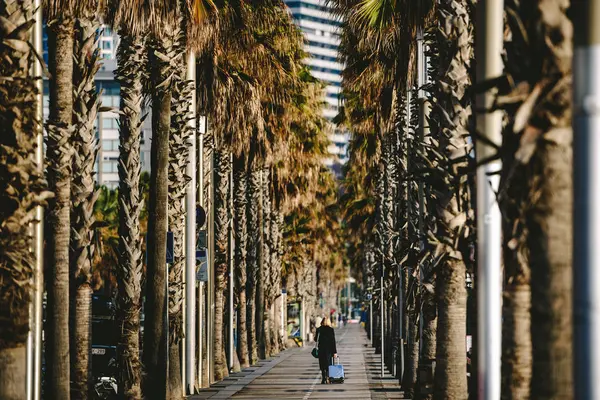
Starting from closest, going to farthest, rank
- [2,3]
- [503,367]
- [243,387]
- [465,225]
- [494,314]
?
[503,367]
[494,314]
[2,3]
[465,225]
[243,387]

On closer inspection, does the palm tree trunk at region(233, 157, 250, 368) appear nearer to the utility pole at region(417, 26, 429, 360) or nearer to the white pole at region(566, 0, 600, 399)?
the utility pole at region(417, 26, 429, 360)

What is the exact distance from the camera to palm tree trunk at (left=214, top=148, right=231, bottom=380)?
36250 millimetres

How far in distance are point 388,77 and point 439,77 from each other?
16358 mm

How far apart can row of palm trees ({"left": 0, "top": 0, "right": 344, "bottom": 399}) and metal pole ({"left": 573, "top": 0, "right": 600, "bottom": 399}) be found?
22.7 ft

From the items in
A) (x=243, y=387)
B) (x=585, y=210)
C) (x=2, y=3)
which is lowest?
(x=243, y=387)

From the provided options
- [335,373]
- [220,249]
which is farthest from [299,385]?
[220,249]

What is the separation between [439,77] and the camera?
18000 mm

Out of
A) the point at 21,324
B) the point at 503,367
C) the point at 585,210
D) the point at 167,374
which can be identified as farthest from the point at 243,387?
the point at 585,210

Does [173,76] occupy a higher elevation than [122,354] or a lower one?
higher

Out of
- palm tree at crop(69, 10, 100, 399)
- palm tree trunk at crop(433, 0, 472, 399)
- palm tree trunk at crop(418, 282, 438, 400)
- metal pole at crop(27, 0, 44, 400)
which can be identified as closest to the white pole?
metal pole at crop(27, 0, 44, 400)

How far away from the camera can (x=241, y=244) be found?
4403cm

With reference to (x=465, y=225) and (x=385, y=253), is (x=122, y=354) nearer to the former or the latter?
(x=465, y=225)

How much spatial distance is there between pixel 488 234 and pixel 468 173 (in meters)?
2.05

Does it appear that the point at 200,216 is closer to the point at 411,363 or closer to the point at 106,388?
the point at 106,388
